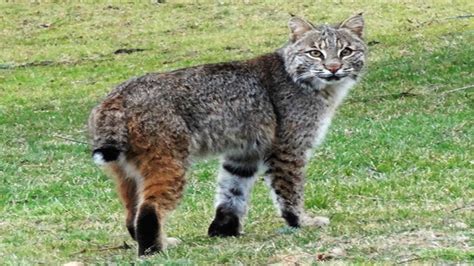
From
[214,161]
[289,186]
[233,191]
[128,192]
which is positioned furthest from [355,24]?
[214,161]

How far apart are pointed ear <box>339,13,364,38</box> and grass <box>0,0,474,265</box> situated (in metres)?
1.65

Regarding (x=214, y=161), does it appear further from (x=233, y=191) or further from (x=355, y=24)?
(x=355, y=24)

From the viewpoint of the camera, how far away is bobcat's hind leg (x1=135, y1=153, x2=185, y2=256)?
25.3ft

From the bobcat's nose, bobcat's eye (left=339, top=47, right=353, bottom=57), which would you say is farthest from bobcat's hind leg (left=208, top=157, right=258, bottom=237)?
bobcat's eye (left=339, top=47, right=353, bottom=57)

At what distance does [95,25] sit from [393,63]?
41.0 feet

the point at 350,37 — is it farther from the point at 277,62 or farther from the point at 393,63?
the point at 393,63

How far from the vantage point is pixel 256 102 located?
9016mm

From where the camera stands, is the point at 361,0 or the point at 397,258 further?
the point at 361,0

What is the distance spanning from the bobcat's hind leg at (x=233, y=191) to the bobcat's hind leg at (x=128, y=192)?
937 mm

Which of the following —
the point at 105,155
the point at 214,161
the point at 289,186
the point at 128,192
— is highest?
the point at 105,155

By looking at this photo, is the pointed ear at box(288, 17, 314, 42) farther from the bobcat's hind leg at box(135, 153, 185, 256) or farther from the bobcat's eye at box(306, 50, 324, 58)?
the bobcat's hind leg at box(135, 153, 185, 256)

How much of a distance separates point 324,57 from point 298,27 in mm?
559

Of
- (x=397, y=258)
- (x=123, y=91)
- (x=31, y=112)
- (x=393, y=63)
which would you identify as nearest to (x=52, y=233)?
(x=123, y=91)

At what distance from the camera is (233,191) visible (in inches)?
369
